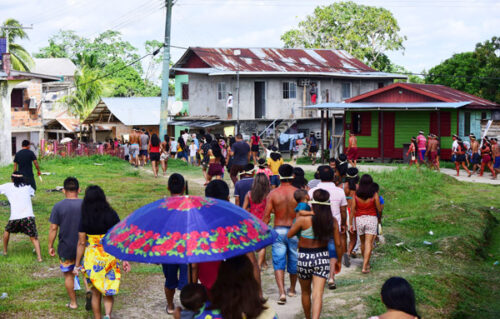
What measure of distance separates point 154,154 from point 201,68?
666 inches

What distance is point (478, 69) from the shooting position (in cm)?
4734

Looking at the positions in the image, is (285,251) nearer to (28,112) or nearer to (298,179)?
(298,179)

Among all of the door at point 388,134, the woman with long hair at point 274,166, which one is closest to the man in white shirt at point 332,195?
the woman with long hair at point 274,166

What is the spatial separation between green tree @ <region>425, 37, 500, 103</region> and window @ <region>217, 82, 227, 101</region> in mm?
15465

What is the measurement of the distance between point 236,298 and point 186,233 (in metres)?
0.71

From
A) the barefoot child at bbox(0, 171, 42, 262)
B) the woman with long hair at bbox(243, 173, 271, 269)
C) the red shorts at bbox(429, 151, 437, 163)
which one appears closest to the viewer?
the woman with long hair at bbox(243, 173, 271, 269)

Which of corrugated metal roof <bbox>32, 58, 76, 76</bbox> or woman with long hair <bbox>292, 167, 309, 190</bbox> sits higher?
corrugated metal roof <bbox>32, 58, 76, 76</bbox>

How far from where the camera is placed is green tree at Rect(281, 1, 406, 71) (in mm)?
56625

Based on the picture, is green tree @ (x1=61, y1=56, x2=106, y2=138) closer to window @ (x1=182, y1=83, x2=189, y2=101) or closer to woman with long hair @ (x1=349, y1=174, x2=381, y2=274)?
window @ (x1=182, y1=83, x2=189, y2=101)

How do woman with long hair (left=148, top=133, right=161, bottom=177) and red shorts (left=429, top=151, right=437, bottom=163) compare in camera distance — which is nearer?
woman with long hair (left=148, top=133, right=161, bottom=177)

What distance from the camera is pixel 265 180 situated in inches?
382

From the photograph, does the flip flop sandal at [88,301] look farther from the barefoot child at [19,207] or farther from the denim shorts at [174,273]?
the barefoot child at [19,207]

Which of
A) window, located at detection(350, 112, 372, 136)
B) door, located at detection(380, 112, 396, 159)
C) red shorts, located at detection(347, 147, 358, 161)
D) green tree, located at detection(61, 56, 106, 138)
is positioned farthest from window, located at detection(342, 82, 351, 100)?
green tree, located at detection(61, 56, 106, 138)

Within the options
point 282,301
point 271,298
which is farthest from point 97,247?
point 271,298
